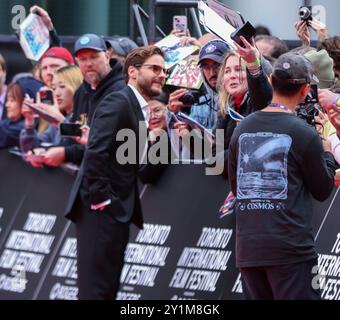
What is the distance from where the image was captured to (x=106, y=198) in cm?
834

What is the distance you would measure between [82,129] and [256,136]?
2.98 meters

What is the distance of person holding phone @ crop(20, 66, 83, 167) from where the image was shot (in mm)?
10242

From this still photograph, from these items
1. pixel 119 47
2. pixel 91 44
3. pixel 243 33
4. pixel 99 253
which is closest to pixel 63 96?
pixel 119 47

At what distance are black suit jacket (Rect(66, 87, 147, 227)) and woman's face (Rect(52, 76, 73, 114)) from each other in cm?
186

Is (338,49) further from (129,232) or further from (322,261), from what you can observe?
(129,232)

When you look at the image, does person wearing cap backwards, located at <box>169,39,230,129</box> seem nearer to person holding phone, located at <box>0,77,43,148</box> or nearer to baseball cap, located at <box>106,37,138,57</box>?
baseball cap, located at <box>106,37,138,57</box>

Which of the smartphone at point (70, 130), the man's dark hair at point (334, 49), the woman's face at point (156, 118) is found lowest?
the smartphone at point (70, 130)

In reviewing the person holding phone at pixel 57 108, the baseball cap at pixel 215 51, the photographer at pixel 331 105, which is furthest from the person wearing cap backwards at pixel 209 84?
the person holding phone at pixel 57 108

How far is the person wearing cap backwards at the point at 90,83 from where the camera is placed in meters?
9.19

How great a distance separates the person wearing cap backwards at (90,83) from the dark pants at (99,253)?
113cm

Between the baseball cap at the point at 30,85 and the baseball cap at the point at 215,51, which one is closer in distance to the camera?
the baseball cap at the point at 215,51

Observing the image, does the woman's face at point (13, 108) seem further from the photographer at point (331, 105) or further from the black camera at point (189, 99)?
the photographer at point (331, 105)

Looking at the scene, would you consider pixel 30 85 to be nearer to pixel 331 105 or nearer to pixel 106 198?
pixel 106 198

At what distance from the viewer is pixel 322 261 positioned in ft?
25.9
